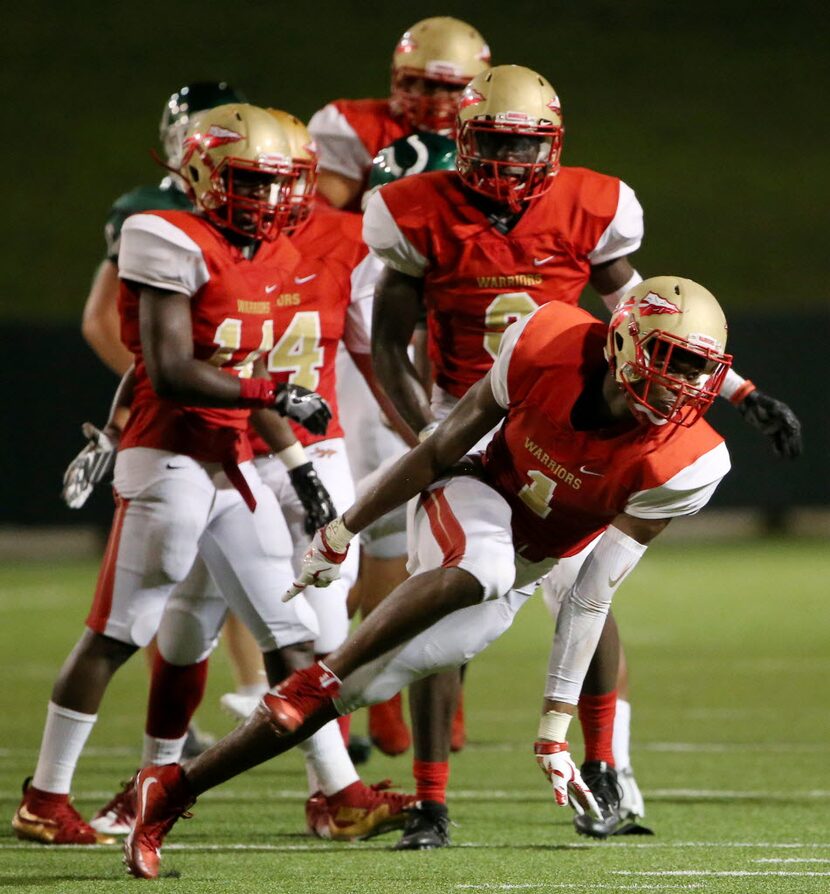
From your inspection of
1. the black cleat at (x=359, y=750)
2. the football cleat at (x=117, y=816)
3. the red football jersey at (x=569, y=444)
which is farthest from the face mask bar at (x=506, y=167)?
the black cleat at (x=359, y=750)

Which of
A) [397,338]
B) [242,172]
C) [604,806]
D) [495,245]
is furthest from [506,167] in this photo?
[604,806]

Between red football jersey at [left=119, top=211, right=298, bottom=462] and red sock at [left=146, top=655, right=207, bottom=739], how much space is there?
1.80 ft

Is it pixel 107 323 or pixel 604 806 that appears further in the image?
pixel 107 323

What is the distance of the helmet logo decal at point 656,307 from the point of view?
353 centimetres

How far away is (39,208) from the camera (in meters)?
17.1

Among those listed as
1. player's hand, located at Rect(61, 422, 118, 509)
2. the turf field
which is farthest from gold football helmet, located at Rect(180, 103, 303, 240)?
the turf field

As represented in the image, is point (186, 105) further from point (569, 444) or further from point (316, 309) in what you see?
point (569, 444)

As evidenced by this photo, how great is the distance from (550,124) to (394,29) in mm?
15907

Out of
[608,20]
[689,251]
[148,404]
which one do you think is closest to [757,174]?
[689,251]

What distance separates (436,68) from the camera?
213 inches

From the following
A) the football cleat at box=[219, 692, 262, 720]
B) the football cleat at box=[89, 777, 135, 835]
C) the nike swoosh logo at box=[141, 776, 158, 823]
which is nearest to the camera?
the nike swoosh logo at box=[141, 776, 158, 823]

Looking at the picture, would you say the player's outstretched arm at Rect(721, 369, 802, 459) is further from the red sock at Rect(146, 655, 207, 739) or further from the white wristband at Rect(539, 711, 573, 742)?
the red sock at Rect(146, 655, 207, 739)

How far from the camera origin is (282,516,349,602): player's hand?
3.74 metres

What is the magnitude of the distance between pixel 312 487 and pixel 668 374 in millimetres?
1153
